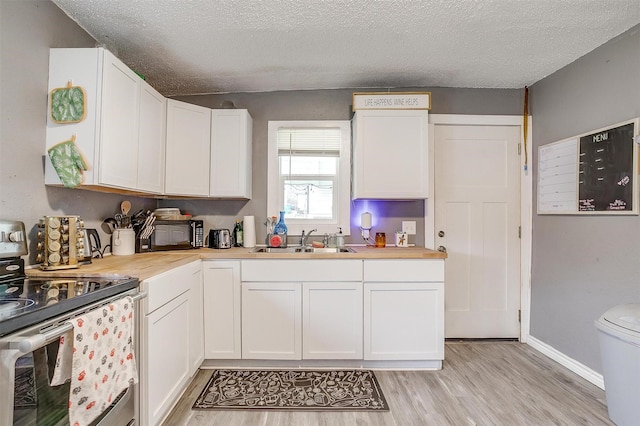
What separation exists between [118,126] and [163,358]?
138 cm

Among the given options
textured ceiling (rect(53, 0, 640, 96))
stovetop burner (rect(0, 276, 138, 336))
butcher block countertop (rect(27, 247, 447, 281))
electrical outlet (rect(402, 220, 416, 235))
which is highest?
textured ceiling (rect(53, 0, 640, 96))

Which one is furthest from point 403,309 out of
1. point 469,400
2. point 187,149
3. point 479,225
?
point 187,149

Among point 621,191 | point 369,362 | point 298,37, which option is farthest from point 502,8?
point 369,362

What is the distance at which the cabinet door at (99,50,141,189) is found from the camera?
166 cm

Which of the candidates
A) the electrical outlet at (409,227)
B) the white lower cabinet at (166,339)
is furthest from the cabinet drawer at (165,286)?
the electrical outlet at (409,227)

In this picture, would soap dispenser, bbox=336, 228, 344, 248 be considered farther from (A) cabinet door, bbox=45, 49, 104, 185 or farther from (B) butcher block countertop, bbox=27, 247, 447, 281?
(A) cabinet door, bbox=45, 49, 104, 185

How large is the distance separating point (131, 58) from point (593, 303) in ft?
12.5

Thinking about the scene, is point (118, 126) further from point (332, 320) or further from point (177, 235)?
point (332, 320)

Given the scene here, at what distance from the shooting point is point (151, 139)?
83.8 inches

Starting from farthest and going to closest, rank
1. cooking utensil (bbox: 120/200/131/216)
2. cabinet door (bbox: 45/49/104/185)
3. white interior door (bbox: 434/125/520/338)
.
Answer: white interior door (bbox: 434/125/520/338) → cooking utensil (bbox: 120/200/131/216) → cabinet door (bbox: 45/49/104/185)

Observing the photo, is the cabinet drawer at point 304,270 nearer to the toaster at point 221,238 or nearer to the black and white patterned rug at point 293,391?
the toaster at point 221,238

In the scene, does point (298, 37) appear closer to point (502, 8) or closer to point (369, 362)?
point (502, 8)

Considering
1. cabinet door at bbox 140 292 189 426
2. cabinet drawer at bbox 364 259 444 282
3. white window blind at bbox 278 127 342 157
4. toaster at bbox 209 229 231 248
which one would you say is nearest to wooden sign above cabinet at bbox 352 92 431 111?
white window blind at bbox 278 127 342 157

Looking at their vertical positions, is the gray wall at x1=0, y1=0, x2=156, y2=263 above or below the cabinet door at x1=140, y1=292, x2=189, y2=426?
above
